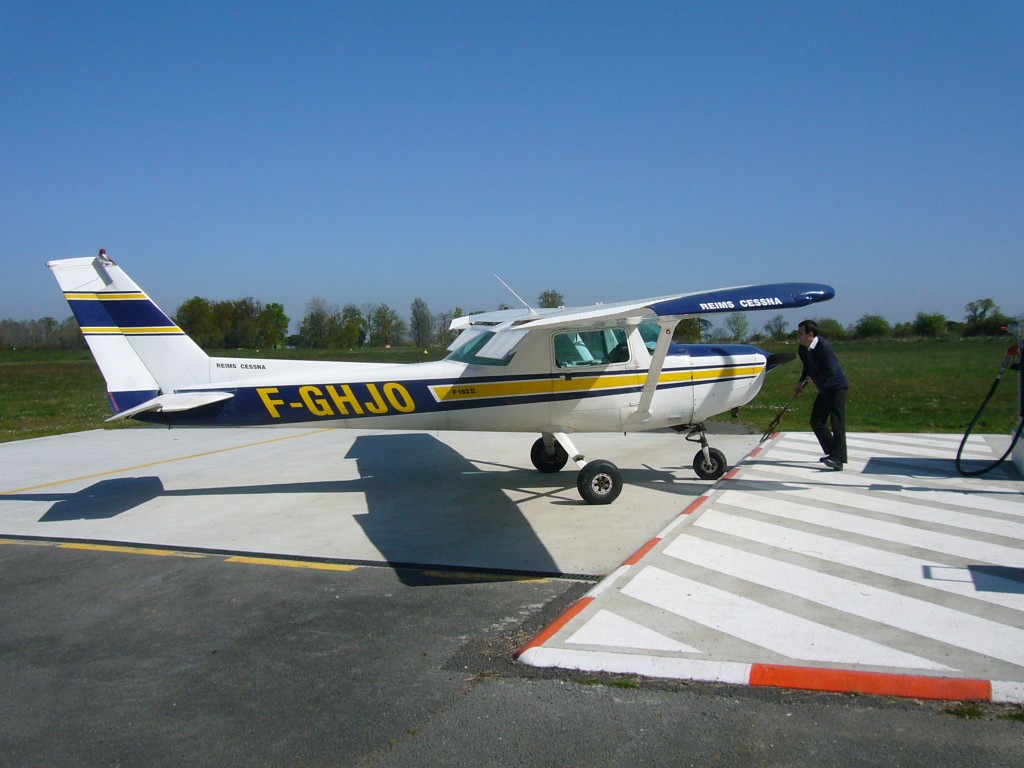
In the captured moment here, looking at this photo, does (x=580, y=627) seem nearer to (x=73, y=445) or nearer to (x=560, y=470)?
(x=560, y=470)

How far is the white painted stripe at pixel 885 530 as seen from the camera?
19.7 ft

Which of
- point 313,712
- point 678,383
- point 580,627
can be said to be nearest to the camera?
point 313,712

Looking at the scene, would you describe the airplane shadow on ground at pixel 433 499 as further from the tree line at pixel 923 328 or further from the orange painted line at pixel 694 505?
the tree line at pixel 923 328

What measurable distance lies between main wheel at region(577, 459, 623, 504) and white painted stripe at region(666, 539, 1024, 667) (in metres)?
1.73

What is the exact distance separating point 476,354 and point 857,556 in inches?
190

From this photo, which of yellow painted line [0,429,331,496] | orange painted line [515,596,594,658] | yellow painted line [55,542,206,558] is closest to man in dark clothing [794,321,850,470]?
orange painted line [515,596,594,658]

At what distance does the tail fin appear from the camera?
8.48 m

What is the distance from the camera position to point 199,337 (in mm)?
79500

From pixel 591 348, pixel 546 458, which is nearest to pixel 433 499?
pixel 546 458

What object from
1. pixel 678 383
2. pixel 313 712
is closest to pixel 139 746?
pixel 313 712

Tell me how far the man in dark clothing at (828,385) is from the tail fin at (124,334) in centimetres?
759

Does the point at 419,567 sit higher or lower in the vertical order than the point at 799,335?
lower

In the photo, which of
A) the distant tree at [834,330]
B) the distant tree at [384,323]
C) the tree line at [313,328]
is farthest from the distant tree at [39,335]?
the distant tree at [834,330]

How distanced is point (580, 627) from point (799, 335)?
612 cm
